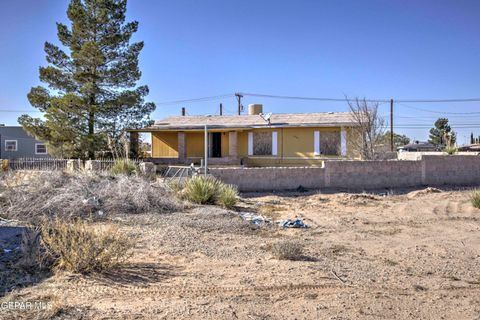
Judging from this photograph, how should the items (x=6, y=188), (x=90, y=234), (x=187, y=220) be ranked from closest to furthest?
(x=90, y=234)
(x=187, y=220)
(x=6, y=188)

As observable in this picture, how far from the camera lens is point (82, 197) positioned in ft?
34.2

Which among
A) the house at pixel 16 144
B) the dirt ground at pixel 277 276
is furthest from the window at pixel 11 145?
the dirt ground at pixel 277 276

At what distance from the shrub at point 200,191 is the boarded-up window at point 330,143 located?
1247cm

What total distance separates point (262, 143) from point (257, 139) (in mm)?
427

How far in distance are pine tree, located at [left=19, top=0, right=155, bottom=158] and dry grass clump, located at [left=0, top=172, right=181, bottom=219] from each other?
10.3 metres

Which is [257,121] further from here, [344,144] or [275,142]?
[344,144]

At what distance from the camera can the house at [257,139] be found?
77.5 feet

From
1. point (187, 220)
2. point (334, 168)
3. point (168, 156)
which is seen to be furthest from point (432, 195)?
point (168, 156)

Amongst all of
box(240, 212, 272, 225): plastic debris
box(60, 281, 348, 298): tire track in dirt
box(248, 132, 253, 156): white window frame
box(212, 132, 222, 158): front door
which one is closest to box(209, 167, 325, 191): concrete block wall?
box(240, 212, 272, 225): plastic debris

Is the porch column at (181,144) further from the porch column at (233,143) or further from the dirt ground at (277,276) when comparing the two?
the dirt ground at (277,276)

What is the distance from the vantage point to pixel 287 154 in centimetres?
2442

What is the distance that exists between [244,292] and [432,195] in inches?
449

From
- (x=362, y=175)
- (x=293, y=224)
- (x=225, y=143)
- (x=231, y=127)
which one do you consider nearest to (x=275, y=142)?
(x=231, y=127)

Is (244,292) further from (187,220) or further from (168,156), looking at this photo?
(168,156)
